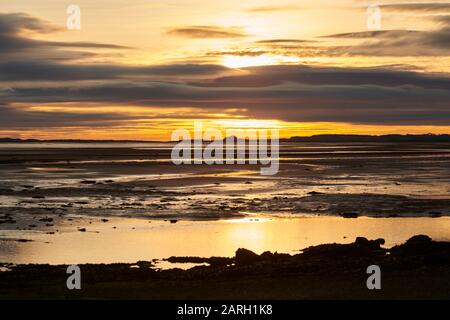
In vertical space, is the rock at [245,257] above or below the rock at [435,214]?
below

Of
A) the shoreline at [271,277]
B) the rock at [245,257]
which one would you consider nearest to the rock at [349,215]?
the shoreline at [271,277]

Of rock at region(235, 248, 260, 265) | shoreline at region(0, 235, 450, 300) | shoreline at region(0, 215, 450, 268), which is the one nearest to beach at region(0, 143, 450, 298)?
shoreline at region(0, 215, 450, 268)

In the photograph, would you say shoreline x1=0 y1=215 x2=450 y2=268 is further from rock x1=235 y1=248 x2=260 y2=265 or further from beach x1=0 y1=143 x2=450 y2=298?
rock x1=235 y1=248 x2=260 y2=265

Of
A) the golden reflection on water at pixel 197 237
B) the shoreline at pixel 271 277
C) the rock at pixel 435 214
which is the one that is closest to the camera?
the shoreline at pixel 271 277

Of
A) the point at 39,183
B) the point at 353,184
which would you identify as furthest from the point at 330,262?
the point at 39,183

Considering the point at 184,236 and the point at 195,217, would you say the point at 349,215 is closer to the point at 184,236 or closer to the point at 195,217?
the point at 195,217

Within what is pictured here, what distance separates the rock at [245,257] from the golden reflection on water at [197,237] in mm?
2828

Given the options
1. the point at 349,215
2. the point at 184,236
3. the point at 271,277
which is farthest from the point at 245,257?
the point at 349,215

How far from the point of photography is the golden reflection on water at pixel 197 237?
1164 inches

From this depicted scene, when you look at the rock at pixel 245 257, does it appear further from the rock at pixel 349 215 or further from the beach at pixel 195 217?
the rock at pixel 349 215

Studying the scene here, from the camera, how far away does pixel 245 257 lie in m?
26.7
